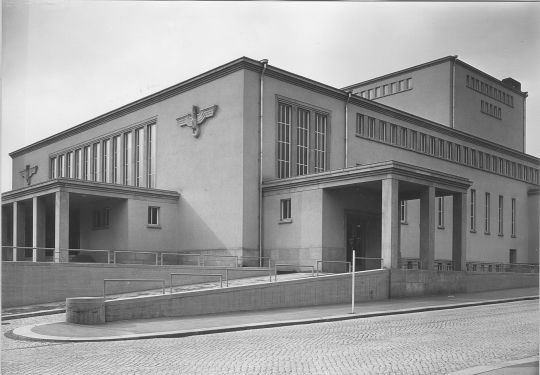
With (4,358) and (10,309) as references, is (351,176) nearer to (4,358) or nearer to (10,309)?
(10,309)

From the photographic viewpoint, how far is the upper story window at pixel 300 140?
33.8m

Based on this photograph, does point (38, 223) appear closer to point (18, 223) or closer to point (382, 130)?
point (18, 223)

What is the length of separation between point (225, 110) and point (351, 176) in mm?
8062

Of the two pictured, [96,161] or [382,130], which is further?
[96,161]

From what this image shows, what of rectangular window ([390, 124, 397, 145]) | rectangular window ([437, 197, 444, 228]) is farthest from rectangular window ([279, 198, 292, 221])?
rectangular window ([437, 197, 444, 228])

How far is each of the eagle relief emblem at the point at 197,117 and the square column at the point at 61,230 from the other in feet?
25.9

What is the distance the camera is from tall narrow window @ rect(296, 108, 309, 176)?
3462 cm

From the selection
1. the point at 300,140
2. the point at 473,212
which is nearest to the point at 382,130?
the point at 300,140

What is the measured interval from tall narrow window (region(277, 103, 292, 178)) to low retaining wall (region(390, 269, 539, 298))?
9.77 m

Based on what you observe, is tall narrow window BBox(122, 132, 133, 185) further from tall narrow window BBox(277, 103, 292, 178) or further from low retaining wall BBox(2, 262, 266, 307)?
low retaining wall BBox(2, 262, 266, 307)

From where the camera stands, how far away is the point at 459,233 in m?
31.8

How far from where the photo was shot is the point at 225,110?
3256 cm

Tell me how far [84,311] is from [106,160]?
26.8 m

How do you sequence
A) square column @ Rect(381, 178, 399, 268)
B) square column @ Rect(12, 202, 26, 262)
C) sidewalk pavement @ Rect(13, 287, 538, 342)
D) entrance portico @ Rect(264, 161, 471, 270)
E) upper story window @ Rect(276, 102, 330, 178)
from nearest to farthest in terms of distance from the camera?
sidewalk pavement @ Rect(13, 287, 538, 342) → square column @ Rect(381, 178, 399, 268) → entrance portico @ Rect(264, 161, 471, 270) → upper story window @ Rect(276, 102, 330, 178) → square column @ Rect(12, 202, 26, 262)
